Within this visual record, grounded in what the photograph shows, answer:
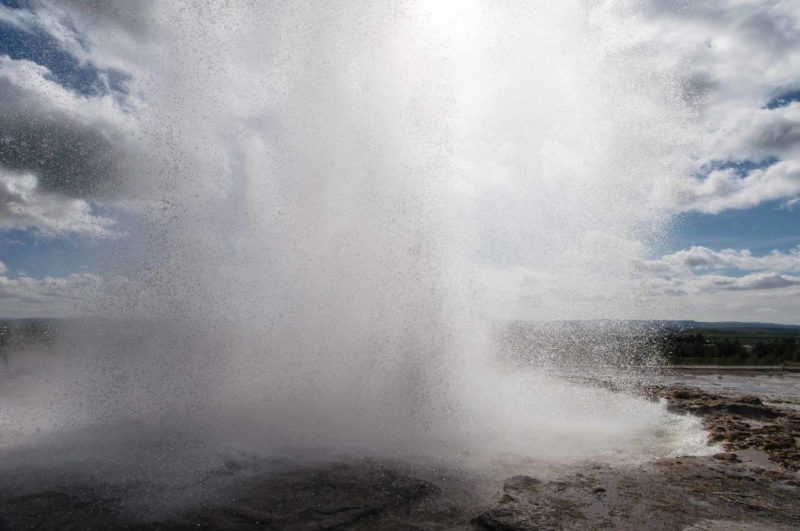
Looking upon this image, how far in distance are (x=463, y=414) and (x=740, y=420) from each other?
31.8 feet

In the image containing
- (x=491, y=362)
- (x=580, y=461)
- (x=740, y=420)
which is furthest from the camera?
(x=491, y=362)

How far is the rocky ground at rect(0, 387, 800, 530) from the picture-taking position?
652 cm

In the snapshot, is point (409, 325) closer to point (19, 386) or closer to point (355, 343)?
point (355, 343)

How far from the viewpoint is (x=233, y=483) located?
24.8 ft

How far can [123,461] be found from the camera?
27.3ft

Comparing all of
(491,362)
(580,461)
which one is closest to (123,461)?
(580,461)

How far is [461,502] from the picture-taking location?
7.36m

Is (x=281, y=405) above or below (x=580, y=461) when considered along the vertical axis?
above

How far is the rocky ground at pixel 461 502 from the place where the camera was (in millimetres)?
6520

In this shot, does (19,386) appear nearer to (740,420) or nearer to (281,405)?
(281,405)

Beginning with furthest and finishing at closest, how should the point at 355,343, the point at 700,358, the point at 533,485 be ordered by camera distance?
the point at 700,358
the point at 355,343
the point at 533,485

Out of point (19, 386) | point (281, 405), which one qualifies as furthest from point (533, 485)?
point (19, 386)

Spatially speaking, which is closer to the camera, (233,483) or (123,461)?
(233,483)

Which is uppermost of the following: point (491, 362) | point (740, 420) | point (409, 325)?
point (409, 325)
